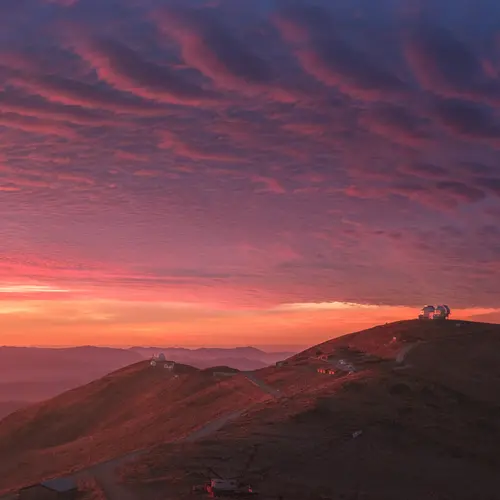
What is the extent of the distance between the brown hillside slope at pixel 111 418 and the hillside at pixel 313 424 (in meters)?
0.46

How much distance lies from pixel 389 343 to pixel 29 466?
80.4m

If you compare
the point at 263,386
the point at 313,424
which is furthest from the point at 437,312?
the point at 313,424

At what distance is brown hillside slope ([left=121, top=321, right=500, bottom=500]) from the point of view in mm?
48188

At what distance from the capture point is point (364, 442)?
61.8 metres

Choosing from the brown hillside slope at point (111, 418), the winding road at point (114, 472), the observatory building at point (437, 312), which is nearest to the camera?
the winding road at point (114, 472)

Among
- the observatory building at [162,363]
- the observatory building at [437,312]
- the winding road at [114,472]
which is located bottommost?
the winding road at [114,472]

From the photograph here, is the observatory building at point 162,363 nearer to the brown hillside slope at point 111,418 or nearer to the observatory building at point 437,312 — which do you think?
the brown hillside slope at point 111,418

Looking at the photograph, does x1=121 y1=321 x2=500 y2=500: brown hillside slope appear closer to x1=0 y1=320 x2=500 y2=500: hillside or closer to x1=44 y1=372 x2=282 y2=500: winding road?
x1=0 y1=320 x2=500 y2=500: hillside

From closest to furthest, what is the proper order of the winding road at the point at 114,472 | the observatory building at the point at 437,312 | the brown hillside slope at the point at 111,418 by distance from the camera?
the winding road at the point at 114,472, the brown hillside slope at the point at 111,418, the observatory building at the point at 437,312

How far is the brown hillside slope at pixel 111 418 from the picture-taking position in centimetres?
9281

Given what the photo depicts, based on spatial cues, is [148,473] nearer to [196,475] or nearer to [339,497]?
[196,475]

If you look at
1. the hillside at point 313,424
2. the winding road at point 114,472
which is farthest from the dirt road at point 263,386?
the winding road at point 114,472

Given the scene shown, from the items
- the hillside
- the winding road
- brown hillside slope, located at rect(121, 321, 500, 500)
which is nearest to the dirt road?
the hillside

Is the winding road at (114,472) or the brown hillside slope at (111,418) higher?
the winding road at (114,472)
